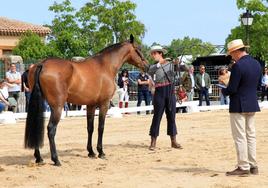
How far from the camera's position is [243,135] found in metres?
8.61

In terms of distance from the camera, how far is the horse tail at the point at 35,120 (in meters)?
9.99

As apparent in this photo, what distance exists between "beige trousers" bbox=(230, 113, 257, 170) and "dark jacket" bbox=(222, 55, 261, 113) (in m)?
0.13

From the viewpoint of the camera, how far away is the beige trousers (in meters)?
8.62

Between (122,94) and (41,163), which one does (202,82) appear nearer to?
(122,94)

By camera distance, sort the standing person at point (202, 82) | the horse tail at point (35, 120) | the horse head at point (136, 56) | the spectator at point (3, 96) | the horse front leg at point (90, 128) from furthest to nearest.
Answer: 1. the standing person at point (202, 82)
2. the spectator at point (3, 96)
3. the horse head at point (136, 56)
4. the horse front leg at point (90, 128)
5. the horse tail at point (35, 120)

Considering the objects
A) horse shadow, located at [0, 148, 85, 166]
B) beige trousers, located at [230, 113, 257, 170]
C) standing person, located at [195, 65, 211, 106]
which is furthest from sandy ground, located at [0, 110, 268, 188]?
standing person, located at [195, 65, 211, 106]

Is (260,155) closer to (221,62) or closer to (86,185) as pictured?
(86,185)

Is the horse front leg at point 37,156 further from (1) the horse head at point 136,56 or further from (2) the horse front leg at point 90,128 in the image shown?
(1) the horse head at point 136,56

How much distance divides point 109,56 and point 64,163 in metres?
2.33

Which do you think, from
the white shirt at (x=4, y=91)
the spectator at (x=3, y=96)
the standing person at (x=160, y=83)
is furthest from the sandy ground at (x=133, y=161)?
the white shirt at (x=4, y=91)

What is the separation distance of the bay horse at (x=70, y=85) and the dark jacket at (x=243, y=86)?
2963 mm

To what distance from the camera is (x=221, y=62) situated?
117ft

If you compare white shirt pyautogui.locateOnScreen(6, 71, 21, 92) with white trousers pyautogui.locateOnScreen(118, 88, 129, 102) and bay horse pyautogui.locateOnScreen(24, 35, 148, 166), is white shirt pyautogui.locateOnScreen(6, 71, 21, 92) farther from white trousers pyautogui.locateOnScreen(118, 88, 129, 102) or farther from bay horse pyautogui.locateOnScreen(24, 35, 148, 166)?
bay horse pyautogui.locateOnScreen(24, 35, 148, 166)

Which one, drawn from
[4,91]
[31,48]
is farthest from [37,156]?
[31,48]
